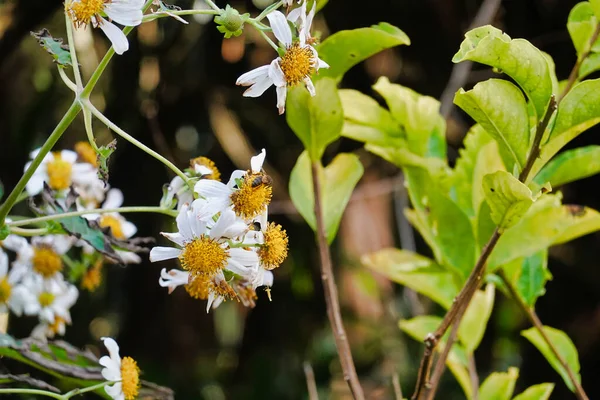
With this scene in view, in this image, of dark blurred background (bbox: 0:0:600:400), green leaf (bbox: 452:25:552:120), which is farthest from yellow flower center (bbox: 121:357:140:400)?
dark blurred background (bbox: 0:0:600:400)

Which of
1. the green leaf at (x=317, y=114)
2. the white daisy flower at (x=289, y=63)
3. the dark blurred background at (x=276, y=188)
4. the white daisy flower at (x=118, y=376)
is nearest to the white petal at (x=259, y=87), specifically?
the white daisy flower at (x=289, y=63)

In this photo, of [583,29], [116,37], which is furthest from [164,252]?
[583,29]

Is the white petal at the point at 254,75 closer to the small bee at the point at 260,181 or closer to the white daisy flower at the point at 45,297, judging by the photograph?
Answer: the small bee at the point at 260,181

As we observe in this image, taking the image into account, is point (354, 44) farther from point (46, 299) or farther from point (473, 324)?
point (46, 299)

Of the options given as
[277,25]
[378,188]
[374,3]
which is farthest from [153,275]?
[277,25]

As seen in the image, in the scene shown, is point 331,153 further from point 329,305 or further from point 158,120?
point 329,305
